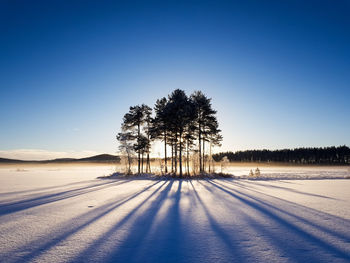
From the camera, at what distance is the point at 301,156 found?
113438 mm

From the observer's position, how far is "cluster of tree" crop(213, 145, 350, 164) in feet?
348

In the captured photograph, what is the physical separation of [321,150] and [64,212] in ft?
459

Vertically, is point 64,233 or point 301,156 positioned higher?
point 64,233

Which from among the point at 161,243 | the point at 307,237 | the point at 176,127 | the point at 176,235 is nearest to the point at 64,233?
the point at 161,243

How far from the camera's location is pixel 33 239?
4336mm

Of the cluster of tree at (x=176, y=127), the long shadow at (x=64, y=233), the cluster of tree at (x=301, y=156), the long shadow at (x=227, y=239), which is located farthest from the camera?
the cluster of tree at (x=301, y=156)

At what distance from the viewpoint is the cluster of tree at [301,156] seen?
348ft

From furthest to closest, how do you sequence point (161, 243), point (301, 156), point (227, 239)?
point (301, 156) < point (227, 239) < point (161, 243)

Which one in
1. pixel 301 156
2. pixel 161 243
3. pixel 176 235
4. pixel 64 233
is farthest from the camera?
pixel 301 156

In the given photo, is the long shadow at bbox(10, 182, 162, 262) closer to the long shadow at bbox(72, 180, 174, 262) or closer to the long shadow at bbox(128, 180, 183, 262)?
the long shadow at bbox(72, 180, 174, 262)

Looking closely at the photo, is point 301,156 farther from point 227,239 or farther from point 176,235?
point 176,235

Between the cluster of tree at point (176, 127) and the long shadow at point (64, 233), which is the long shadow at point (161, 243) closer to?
the long shadow at point (64, 233)

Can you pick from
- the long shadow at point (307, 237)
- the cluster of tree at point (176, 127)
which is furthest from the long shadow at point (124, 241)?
the cluster of tree at point (176, 127)

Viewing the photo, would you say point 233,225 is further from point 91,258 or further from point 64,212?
point 64,212
